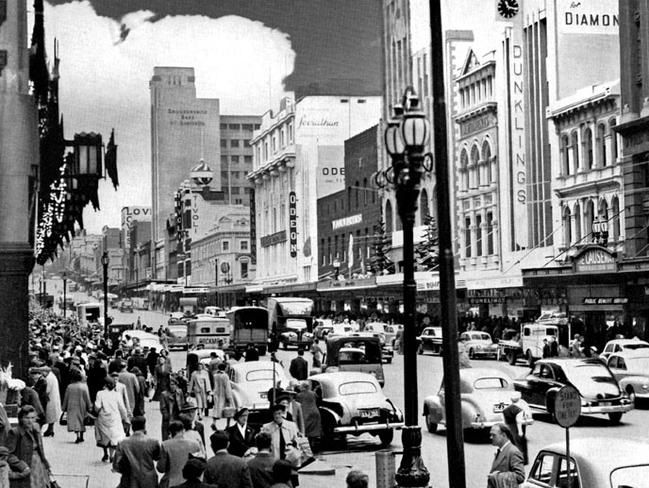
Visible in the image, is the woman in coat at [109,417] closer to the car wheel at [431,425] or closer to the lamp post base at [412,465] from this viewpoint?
the car wheel at [431,425]

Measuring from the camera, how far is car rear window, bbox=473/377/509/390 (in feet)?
71.7

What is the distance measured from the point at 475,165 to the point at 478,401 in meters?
51.7

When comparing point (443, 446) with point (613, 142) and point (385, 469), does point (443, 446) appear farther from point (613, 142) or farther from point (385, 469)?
point (613, 142)

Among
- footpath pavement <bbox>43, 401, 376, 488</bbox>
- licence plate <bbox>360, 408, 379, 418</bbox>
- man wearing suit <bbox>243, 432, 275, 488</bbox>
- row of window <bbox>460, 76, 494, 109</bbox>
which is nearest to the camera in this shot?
man wearing suit <bbox>243, 432, 275, 488</bbox>

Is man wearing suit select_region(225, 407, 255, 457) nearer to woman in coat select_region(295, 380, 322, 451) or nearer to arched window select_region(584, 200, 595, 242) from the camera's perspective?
woman in coat select_region(295, 380, 322, 451)

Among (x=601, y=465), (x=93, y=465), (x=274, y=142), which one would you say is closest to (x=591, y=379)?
(x=93, y=465)

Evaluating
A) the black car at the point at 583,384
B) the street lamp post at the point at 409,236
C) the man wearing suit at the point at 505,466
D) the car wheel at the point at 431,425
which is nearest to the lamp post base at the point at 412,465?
the street lamp post at the point at 409,236

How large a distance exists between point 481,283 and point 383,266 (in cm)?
3516

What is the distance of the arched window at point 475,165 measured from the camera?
71562 mm

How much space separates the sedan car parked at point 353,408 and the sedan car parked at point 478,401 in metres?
1.15

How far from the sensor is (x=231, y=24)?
33.7 meters

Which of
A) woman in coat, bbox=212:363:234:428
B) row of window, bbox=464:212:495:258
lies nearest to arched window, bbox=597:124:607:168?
row of window, bbox=464:212:495:258

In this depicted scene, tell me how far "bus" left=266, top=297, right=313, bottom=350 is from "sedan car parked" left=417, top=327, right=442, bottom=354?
1021 centimetres

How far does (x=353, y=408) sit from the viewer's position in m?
20.5
